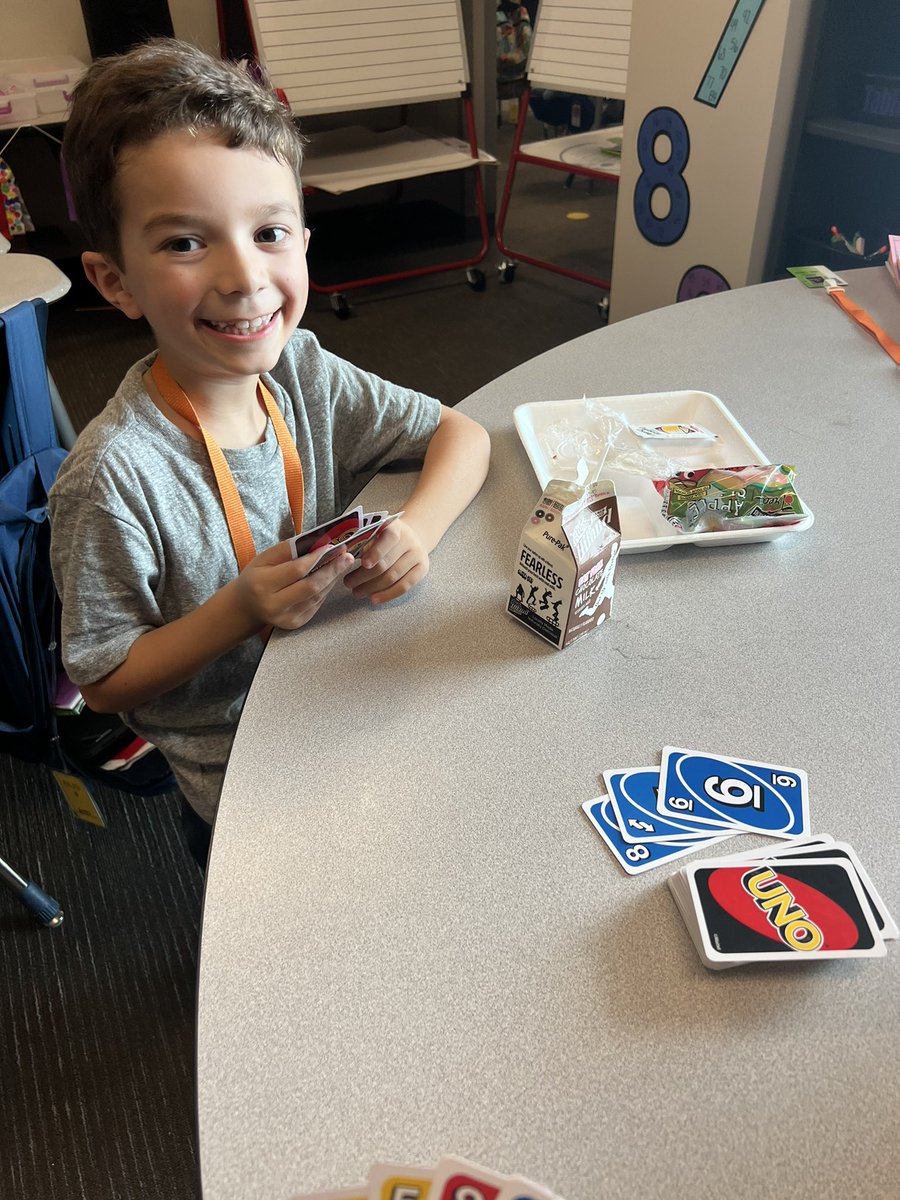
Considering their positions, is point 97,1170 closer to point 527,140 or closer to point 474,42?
point 474,42

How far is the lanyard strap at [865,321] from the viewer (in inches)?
50.1

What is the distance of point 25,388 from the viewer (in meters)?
1.15

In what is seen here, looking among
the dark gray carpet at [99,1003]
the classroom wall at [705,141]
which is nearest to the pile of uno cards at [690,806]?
the dark gray carpet at [99,1003]

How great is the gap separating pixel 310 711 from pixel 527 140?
534cm

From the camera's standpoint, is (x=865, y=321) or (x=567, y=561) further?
(x=865, y=321)

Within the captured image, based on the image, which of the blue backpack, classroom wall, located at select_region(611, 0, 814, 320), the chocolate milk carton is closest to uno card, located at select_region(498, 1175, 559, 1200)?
the chocolate milk carton

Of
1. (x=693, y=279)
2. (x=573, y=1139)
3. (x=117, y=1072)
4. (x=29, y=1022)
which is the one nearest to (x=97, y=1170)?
(x=117, y=1072)

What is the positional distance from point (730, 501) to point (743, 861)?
0.43 metres

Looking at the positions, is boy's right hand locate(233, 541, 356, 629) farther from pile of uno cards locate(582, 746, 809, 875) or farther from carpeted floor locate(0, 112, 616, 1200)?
carpeted floor locate(0, 112, 616, 1200)

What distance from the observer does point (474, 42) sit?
362 centimetres

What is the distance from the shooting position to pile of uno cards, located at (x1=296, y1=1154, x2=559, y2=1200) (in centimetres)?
34

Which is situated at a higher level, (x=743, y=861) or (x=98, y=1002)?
(x=743, y=861)

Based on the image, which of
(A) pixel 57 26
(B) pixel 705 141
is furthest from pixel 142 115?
(A) pixel 57 26

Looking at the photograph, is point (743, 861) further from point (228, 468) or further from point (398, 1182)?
point (228, 468)
